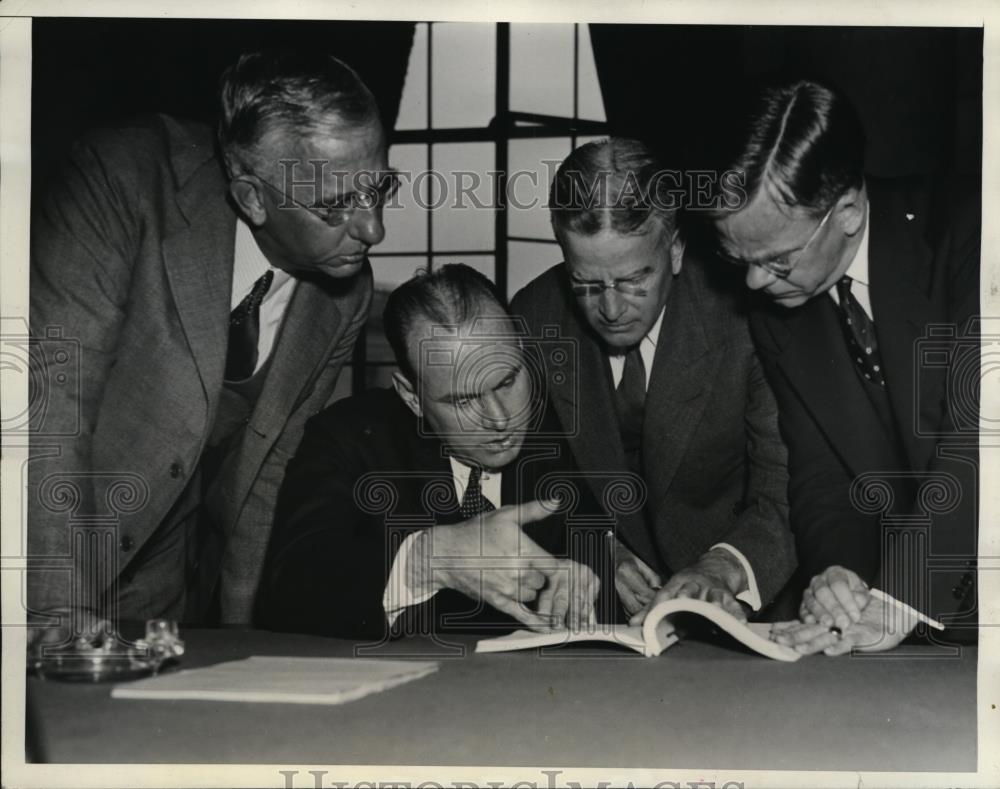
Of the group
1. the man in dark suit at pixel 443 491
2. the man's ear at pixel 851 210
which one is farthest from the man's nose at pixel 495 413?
the man's ear at pixel 851 210

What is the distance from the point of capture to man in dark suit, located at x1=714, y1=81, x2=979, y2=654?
4.07 meters

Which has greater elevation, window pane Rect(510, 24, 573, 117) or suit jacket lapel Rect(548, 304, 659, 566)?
window pane Rect(510, 24, 573, 117)

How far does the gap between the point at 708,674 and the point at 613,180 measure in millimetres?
1631

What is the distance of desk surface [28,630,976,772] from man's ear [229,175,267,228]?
1.44 m

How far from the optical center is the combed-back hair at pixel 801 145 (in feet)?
13.3

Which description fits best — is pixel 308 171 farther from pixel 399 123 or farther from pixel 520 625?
pixel 520 625

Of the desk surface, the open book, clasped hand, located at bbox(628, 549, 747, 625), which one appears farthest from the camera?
clasped hand, located at bbox(628, 549, 747, 625)

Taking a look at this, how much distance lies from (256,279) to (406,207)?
1.86 ft

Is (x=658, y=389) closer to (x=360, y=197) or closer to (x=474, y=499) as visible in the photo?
(x=474, y=499)

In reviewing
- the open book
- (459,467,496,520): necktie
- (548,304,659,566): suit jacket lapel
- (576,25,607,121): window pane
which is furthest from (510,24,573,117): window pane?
the open book

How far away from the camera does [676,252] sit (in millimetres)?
4109

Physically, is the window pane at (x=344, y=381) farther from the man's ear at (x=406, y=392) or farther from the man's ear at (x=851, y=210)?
the man's ear at (x=851, y=210)

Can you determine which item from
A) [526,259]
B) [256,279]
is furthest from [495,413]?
[256,279]

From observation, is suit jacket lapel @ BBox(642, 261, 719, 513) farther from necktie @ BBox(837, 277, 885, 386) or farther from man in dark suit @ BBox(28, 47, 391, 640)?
man in dark suit @ BBox(28, 47, 391, 640)
